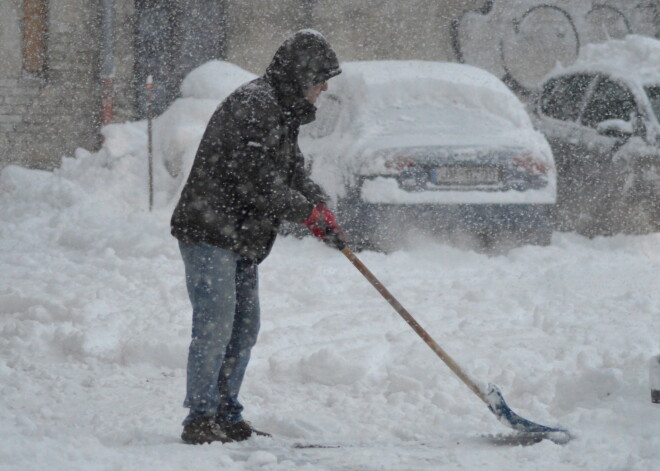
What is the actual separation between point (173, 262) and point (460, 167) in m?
2.30

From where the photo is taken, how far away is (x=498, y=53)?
1752 centimetres

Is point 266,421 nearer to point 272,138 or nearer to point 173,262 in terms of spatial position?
point 272,138

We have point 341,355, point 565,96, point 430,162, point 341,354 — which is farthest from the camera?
point 565,96

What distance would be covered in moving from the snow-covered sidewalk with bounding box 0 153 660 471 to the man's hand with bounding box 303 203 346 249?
827mm

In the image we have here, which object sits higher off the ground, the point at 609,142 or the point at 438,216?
the point at 609,142

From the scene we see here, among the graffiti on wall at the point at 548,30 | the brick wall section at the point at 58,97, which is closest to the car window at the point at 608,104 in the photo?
the graffiti on wall at the point at 548,30

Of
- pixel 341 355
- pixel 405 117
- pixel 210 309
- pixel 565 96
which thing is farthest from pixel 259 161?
pixel 565 96

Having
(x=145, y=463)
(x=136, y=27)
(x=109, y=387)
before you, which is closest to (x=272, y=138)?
(x=145, y=463)

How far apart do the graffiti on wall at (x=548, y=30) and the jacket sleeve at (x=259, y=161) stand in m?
14.0

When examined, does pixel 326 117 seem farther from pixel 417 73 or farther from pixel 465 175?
pixel 465 175

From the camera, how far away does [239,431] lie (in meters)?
4.16

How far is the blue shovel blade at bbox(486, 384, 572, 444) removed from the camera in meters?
3.99

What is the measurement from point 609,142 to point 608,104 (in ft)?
2.00

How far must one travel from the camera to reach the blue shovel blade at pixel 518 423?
13.1ft
